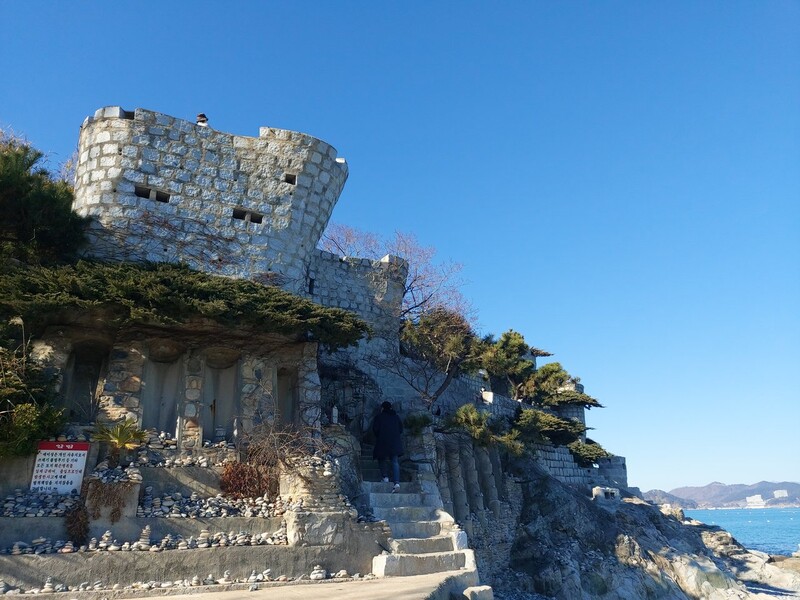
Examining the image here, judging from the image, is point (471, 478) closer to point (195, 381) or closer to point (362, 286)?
point (362, 286)

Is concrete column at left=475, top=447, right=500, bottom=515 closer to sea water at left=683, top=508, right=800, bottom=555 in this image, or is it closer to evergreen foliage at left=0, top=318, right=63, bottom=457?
evergreen foliage at left=0, top=318, right=63, bottom=457

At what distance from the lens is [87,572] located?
6770mm

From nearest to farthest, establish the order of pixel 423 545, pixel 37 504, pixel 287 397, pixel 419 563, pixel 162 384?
pixel 37 504 → pixel 419 563 → pixel 423 545 → pixel 162 384 → pixel 287 397

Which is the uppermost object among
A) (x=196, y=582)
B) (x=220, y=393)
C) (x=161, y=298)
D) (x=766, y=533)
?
(x=161, y=298)

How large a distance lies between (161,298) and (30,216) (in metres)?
2.68

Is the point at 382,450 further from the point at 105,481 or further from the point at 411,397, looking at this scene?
the point at 105,481

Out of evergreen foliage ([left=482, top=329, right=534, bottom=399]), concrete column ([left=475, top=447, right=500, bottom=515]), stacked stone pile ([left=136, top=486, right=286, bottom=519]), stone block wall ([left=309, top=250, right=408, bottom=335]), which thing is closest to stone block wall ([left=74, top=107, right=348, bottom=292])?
stone block wall ([left=309, top=250, right=408, bottom=335])

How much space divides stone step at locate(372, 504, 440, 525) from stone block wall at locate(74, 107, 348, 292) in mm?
4683

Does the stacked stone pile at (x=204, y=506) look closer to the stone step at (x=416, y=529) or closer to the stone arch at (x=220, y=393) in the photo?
the stone arch at (x=220, y=393)

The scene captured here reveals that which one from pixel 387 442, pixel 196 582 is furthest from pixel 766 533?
pixel 196 582

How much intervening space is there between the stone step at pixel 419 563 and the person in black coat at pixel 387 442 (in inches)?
85.4

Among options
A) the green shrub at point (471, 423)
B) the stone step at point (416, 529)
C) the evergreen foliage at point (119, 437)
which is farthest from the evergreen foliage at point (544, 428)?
the evergreen foliage at point (119, 437)

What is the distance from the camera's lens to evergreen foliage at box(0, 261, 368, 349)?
8.51 m

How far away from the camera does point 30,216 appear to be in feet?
31.5
